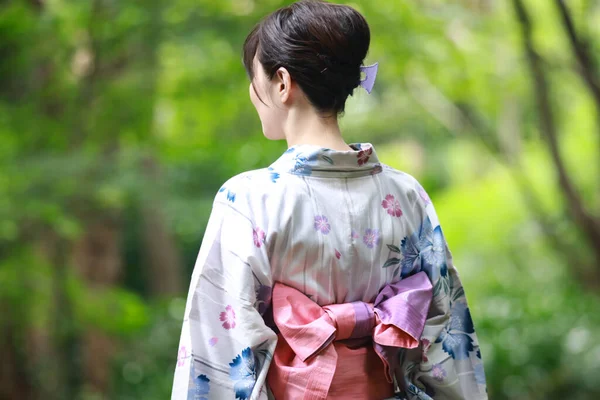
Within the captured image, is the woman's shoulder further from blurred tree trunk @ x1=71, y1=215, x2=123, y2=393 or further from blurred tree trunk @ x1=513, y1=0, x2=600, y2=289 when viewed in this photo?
blurred tree trunk @ x1=71, y1=215, x2=123, y2=393

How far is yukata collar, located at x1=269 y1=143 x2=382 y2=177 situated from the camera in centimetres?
160

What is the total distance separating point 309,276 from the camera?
156 centimetres

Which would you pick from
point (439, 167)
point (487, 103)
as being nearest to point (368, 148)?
point (487, 103)

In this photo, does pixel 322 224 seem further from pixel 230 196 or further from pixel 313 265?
pixel 230 196

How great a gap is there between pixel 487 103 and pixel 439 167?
7.28 meters

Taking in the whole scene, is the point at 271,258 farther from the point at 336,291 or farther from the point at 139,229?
the point at 139,229

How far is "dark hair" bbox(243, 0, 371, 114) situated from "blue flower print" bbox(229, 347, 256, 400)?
583 millimetres

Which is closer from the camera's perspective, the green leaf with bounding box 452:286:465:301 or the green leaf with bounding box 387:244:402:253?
the green leaf with bounding box 387:244:402:253

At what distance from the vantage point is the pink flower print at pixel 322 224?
1.56 m

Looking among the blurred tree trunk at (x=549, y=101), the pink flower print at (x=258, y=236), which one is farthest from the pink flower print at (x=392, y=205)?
the blurred tree trunk at (x=549, y=101)

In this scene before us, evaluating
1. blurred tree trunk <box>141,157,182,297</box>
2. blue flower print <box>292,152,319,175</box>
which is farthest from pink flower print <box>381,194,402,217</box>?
blurred tree trunk <box>141,157,182,297</box>

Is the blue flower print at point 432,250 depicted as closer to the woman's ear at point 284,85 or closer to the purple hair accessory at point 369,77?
the purple hair accessory at point 369,77

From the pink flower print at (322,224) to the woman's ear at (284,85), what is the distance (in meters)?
0.28

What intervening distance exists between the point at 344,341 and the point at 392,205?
0.34 m
